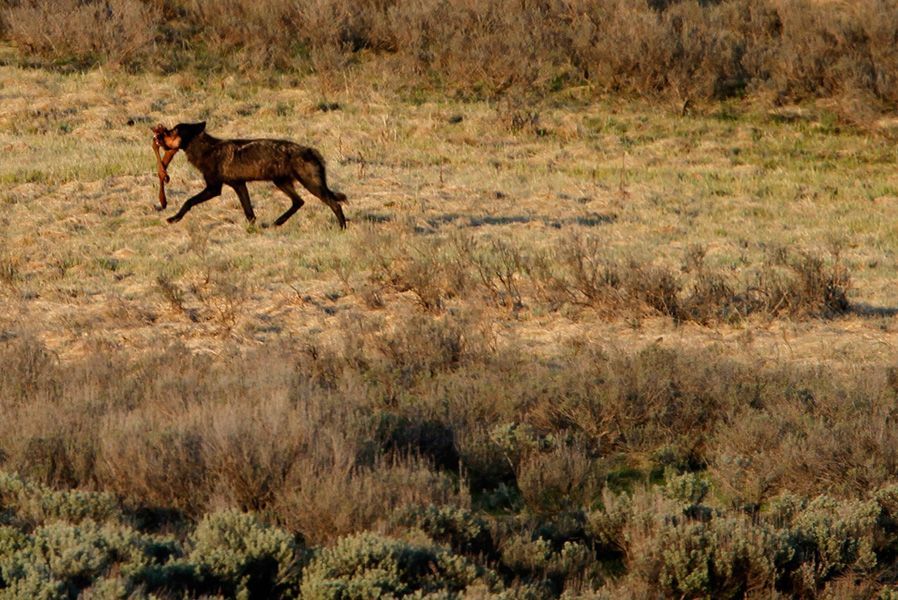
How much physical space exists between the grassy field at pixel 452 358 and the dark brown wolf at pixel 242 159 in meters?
0.60

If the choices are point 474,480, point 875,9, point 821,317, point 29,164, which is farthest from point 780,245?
point 875,9

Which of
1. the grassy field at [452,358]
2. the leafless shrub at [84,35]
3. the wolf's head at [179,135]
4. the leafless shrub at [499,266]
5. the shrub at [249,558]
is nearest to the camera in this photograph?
the shrub at [249,558]

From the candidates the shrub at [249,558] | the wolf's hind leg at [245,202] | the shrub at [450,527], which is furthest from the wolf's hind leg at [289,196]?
the shrub at [249,558]

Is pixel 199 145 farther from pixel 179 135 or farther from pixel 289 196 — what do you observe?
pixel 289 196

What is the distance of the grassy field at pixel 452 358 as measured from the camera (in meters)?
5.62

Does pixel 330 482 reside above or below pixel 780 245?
above

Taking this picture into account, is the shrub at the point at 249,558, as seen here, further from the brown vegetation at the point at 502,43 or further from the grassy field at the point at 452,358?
the brown vegetation at the point at 502,43

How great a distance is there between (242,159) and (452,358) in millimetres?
4689

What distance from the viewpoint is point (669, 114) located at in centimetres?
1948

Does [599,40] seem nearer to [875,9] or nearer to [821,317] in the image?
[875,9]

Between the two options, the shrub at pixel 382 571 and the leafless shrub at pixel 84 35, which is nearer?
the shrub at pixel 382 571

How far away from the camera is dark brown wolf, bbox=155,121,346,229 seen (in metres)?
12.8

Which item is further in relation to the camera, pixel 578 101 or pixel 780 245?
pixel 578 101

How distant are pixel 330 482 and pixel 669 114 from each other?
14.7 metres
